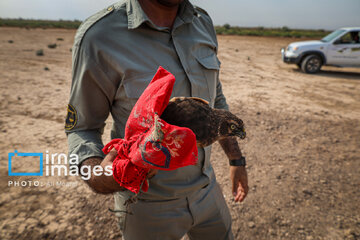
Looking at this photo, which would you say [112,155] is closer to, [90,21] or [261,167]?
[90,21]

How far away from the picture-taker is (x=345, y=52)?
923 centimetres

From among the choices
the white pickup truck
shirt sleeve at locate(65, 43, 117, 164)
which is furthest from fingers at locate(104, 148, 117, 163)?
the white pickup truck

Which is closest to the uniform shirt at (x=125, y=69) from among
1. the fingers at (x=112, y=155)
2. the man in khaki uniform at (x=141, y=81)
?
the man in khaki uniform at (x=141, y=81)

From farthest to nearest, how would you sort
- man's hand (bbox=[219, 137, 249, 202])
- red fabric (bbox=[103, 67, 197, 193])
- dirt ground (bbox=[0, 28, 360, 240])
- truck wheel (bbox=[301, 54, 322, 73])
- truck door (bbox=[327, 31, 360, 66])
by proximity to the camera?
truck wheel (bbox=[301, 54, 322, 73]) → truck door (bbox=[327, 31, 360, 66]) → dirt ground (bbox=[0, 28, 360, 240]) → man's hand (bbox=[219, 137, 249, 202]) → red fabric (bbox=[103, 67, 197, 193])

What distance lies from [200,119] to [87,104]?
0.73 metres

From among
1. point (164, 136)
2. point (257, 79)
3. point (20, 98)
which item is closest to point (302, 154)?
point (164, 136)

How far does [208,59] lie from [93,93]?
74 cm

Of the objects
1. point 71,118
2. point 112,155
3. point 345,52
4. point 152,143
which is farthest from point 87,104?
point 345,52

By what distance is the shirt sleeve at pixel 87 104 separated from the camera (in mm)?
1196

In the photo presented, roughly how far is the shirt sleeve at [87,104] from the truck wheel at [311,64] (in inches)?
402

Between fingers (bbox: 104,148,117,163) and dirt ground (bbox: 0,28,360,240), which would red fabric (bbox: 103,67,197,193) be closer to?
fingers (bbox: 104,148,117,163)

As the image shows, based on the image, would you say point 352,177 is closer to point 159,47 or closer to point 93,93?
point 159,47

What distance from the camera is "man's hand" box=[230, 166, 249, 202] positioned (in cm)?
172

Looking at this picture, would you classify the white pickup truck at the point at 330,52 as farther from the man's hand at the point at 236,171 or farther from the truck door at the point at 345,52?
the man's hand at the point at 236,171
